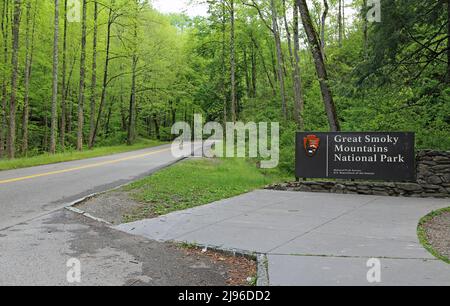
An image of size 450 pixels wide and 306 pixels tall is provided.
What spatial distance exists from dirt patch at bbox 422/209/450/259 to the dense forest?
17.1ft

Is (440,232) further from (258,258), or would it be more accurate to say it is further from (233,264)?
(233,264)

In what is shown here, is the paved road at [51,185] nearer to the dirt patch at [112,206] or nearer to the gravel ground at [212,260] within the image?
the dirt patch at [112,206]

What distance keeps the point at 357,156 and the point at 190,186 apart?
5.17 m

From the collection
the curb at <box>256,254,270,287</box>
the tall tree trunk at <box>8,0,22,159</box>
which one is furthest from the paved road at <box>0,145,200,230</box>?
the tall tree trunk at <box>8,0,22,159</box>

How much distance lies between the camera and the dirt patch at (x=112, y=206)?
8.68 meters

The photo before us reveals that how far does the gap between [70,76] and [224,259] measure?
1294 inches

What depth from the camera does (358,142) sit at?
12570 millimetres

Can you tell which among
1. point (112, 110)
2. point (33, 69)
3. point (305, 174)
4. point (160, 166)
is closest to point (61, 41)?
point (33, 69)

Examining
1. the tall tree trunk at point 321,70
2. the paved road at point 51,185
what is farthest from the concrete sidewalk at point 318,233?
the tall tree trunk at point 321,70

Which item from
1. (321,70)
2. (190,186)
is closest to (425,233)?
(190,186)

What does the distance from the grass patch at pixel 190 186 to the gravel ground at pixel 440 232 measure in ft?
17.0

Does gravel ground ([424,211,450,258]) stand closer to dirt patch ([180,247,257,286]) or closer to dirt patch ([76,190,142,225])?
dirt patch ([180,247,257,286])

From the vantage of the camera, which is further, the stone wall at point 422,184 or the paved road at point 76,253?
the stone wall at point 422,184

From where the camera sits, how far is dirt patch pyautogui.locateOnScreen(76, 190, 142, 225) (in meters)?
8.68
